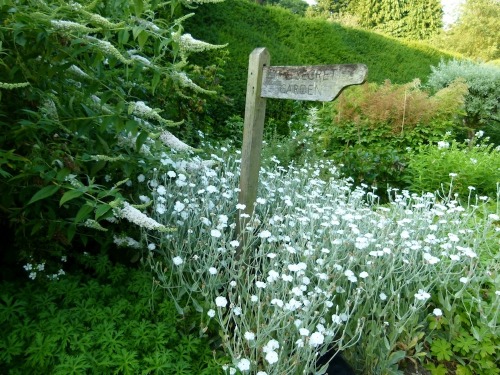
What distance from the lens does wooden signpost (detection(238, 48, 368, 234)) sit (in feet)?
7.88

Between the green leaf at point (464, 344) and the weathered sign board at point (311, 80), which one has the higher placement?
the weathered sign board at point (311, 80)

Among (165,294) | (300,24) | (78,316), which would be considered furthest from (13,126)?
Answer: (300,24)

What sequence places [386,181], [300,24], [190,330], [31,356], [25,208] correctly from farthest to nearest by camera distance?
[300,24], [386,181], [190,330], [25,208], [31,356]

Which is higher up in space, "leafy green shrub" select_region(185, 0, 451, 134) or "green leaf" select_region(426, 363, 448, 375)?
"leafy green shrub" select_region(185, 0, 451, 134)

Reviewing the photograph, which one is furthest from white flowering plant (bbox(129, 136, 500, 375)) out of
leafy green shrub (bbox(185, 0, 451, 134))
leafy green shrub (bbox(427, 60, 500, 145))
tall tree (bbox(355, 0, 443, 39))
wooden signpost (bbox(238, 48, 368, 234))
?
tall tree (bbox(355, 0, 443, 39))

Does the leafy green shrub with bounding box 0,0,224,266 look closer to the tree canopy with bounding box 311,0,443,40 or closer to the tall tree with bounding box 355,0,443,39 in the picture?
the tree canopy with bounding box 311,0,443,40

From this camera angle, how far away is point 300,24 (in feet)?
36.0

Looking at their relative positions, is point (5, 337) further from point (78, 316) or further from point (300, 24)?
point (300, 24)

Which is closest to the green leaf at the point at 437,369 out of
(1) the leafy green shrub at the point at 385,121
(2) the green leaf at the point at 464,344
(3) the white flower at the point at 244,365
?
(2) the green leaf at the point at 464,344

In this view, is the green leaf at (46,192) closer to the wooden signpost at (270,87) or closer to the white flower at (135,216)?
the white flower at (135,216)

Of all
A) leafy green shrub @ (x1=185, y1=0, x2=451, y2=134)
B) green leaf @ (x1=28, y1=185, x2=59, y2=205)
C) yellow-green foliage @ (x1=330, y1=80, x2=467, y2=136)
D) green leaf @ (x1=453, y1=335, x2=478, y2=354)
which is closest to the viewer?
green leaf @ (x1=28, y1=185, x2=59, y2=205)

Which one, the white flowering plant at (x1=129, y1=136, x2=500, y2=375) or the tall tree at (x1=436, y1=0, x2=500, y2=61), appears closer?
the white flowering plant at (x1=129, y1=136, x2=500, y2=375)

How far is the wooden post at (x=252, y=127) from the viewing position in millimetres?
2795

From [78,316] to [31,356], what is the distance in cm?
27
